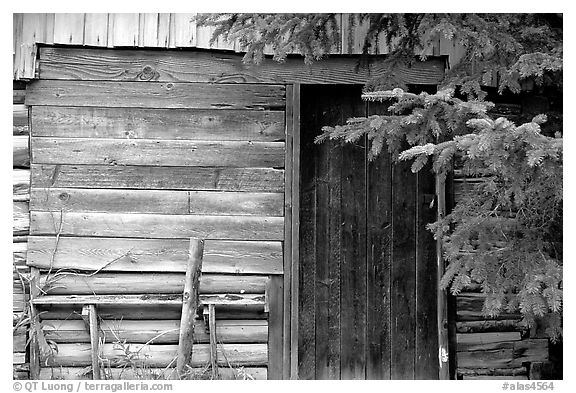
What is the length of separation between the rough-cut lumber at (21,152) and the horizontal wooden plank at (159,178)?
74 mm

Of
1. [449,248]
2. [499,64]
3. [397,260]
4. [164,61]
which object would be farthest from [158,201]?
[499,64]

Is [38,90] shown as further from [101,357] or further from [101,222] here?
[101,357]

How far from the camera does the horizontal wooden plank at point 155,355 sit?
4.88 metres

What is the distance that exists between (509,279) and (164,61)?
113 inches

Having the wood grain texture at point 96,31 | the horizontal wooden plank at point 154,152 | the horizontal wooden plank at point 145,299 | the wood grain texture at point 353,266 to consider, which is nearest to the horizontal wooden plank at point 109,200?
the horizontal wooden plank at point 154,152

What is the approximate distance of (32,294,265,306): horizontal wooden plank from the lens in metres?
4.80

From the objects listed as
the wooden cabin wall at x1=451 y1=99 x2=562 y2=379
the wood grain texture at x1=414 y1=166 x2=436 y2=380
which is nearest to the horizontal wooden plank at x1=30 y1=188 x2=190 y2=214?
the wood grain texture at x1=414 y1=166 x2=436 y2=380

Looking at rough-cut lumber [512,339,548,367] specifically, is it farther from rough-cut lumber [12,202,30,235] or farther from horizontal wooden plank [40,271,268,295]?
rough-cut lumber [12,202,30,235]

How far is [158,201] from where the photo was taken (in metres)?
4.94

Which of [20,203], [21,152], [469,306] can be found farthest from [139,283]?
[469,306]

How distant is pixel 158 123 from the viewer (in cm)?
497

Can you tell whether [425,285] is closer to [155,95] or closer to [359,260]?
[359,260]

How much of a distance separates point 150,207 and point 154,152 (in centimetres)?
40

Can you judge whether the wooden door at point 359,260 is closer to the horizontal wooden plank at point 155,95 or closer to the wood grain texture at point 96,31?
the horizontal wooden plank at point 155,95
